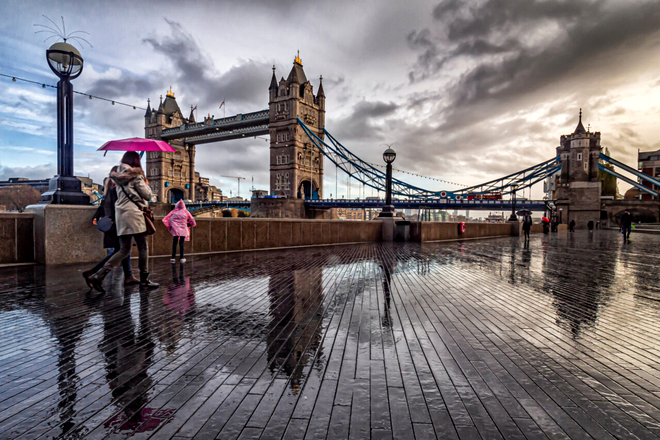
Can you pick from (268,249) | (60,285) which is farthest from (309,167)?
(60,285)

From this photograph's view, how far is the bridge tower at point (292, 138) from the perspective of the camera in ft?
Result: 214

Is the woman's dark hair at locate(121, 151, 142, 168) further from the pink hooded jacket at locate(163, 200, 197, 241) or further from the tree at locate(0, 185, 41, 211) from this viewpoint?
the tree at locate(0, 185, 41, 211)

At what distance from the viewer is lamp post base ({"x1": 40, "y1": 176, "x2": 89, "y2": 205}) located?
21.0 feet

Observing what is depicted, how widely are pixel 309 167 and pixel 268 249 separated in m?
60.7

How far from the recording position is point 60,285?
4473mm

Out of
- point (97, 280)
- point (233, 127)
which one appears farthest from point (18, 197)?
point (97, 280)

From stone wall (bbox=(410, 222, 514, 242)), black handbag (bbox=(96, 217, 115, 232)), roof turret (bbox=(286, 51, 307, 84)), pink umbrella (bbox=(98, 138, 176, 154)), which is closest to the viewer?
black handbag (bbox=(96, 217, 115, 232))

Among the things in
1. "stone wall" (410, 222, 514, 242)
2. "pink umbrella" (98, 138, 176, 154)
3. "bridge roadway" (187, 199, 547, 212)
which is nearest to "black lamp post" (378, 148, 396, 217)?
"stone wall" (410, 222, 514, 242)

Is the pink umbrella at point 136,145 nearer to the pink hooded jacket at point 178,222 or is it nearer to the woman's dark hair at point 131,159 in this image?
the pink hooded jacket at point 178,222

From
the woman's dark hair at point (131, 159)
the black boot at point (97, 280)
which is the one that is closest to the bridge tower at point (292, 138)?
the woman's dark hair at point (131, 159)

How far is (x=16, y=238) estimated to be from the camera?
615cm

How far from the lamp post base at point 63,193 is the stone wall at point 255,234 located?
1.47 m

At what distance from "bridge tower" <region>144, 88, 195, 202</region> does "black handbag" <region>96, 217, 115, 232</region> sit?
8334 cm

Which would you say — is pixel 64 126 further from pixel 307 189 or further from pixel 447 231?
pixel 307 189
